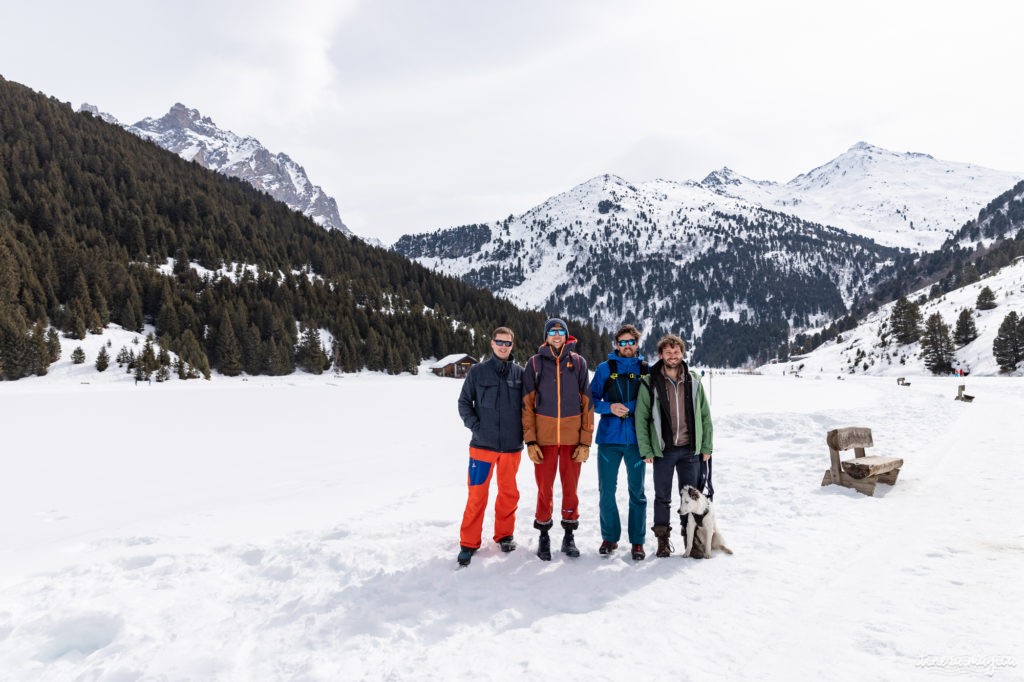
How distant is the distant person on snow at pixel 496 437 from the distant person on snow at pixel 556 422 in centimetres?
17

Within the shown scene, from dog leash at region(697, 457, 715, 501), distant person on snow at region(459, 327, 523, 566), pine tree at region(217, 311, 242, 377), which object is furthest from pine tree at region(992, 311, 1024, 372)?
pine tree at region(217, 311, 242, 377)

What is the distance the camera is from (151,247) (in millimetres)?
80125

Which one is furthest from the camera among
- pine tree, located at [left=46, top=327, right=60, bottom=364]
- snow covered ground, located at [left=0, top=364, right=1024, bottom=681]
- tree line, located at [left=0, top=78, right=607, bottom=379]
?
tree line, located at [left=0, top=78, right=607, bottom=379]

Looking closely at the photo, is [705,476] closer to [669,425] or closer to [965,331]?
[669,425]

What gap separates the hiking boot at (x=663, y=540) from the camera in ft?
18.3

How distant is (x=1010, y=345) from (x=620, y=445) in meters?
83.4

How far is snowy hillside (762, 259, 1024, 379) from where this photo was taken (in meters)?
70.7

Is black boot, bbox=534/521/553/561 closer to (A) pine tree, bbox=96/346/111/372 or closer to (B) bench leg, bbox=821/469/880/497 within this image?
(B) bench leg, bbox=821/469/880/497

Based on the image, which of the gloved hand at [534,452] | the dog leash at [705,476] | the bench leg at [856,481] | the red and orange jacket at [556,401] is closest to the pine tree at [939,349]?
the bench leg at [856,481]

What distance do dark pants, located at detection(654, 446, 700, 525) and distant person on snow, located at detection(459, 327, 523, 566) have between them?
1.58m

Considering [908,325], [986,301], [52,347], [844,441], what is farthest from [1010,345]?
[52,347]

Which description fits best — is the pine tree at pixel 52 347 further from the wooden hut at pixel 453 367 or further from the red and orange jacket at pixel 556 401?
the red and orange jacket at pixel 556 401

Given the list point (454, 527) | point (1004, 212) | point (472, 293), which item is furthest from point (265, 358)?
point (1004, 212)

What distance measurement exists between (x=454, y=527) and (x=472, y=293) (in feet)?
337
